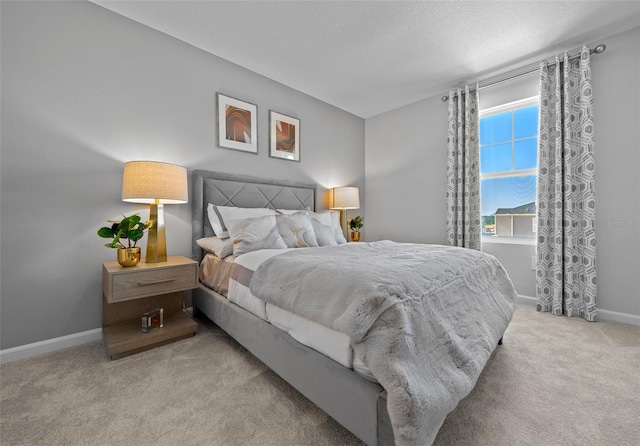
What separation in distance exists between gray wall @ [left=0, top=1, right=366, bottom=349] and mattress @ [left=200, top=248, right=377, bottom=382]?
57 centimetres

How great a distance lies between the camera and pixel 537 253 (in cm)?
277

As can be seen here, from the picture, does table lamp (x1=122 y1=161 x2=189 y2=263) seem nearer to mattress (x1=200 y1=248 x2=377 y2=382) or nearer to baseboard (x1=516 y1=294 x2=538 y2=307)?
mattress (x1=200 y1=248 x2=377 y2=382)

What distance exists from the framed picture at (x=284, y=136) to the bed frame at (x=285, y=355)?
1.89 ft

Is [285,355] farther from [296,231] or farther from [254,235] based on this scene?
[296,231]

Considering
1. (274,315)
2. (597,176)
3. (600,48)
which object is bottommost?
(274,315)

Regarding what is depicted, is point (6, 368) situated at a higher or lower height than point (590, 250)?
lower

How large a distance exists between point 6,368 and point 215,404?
148cm

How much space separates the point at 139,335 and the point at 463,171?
12.1 feet

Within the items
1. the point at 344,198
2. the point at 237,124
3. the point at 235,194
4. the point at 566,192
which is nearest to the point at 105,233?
the point at 235,194

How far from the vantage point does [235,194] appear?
2791 mm

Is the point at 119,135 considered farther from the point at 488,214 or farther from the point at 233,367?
the point at 488,214

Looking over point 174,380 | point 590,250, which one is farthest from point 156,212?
point 590,250

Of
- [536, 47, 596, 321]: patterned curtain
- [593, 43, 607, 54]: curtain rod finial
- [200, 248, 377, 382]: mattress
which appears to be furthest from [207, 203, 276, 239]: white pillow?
[593, 43, 607, 54]: curtain rod finial

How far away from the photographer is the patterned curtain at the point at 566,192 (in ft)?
8.18
